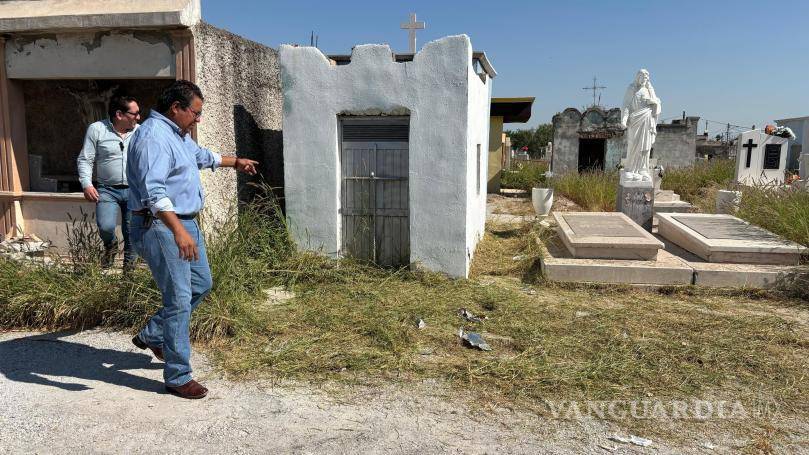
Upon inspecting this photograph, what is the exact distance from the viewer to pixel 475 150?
271 inches

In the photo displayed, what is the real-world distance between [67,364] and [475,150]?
4.82 m

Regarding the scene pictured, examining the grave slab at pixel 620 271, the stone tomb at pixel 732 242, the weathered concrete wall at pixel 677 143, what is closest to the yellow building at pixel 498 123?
the weathered concrete wall at pixel 677 143

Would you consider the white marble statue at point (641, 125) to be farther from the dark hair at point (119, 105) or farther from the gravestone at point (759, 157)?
the dark hair at point (119, 105)

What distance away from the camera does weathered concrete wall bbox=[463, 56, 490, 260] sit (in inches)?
238

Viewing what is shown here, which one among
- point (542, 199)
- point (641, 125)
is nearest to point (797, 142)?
point (542, 199)

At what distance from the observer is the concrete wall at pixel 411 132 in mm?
5789

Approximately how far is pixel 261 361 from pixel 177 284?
37.8 inches

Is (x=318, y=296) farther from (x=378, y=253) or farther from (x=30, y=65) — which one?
(x=30, y=65)

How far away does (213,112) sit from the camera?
6109 mm

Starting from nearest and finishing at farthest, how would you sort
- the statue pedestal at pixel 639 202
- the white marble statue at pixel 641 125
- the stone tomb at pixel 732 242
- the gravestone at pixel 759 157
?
the stone tomb at pixel 732 242
the statue pedestal at pixel 639 202
the white marble statue at pixel 641 125
the gravestone at pixel 759 157

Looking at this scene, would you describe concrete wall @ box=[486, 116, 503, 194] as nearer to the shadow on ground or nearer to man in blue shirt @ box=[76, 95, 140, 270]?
man in blue shirt @ box=[76, 95, 140, 270]

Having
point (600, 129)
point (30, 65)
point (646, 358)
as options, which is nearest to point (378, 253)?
point (646, 358)

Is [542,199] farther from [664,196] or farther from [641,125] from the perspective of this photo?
[664,196]

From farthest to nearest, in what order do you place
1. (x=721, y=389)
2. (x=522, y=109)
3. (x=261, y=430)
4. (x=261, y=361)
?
1. (x=522, y=109)
2. (x=261, y=361)
3. (x=721, y=389)
4. (x=261, y=430)
